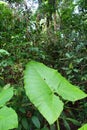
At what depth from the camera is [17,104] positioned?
1805 millimetres

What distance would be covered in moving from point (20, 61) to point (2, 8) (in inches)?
56.7

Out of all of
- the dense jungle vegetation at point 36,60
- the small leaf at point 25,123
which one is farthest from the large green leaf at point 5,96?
the small leaf at point 25,123

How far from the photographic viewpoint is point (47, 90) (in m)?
1.46

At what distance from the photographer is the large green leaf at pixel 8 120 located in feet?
4.30

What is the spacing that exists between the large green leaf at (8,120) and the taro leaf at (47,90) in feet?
0.42

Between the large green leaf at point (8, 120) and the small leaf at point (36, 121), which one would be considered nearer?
the large green leaf at point (8, 120)

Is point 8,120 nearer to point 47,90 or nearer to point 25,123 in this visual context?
point 47,90

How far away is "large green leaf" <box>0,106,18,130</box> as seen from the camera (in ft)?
4.30

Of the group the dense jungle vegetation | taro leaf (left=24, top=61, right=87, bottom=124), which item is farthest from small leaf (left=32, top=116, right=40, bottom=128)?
taro leaf (left=24, top=61, right=87, bottom=124)

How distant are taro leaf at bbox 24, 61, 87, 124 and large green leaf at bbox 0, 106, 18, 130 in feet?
0.42

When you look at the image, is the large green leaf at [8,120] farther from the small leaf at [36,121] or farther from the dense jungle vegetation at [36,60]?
the small leaf at [36,121]

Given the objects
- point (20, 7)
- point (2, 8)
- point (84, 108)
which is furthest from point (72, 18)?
point (84, 108)

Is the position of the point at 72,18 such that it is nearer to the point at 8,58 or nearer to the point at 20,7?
the point at 20,7

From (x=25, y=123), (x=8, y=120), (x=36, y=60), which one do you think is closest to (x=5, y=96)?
(x=8, y=120)
